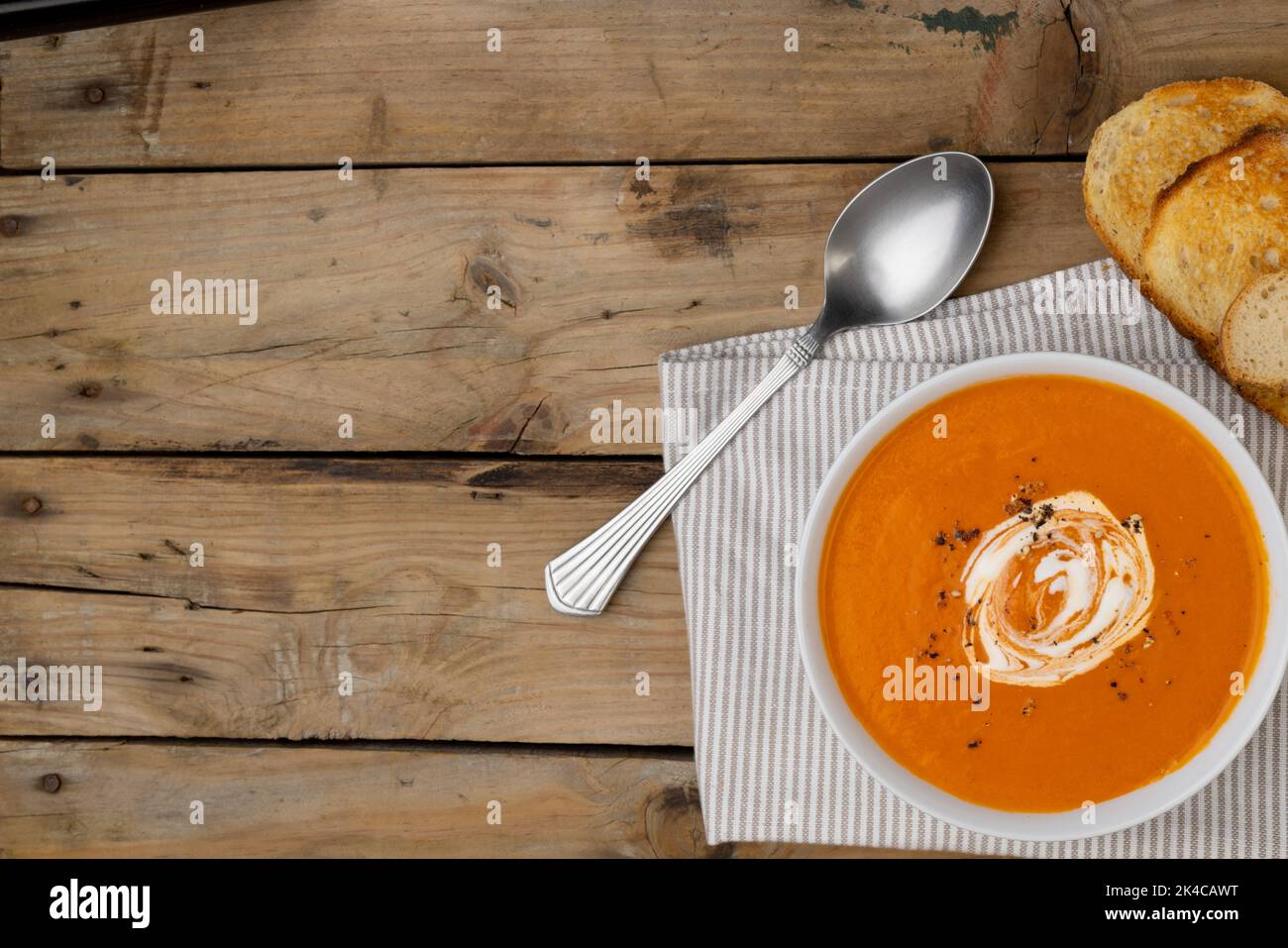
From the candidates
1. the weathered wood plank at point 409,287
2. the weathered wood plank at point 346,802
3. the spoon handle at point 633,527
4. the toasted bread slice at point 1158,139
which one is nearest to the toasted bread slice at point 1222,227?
the toasted bread slice at point 1158,139

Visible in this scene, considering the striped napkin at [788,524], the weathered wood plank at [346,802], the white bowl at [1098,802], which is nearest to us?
the white bowl at [1098,802]

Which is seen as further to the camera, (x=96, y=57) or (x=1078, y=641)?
(x=96, y=57)

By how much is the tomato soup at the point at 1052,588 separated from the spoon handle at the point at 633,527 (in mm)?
219

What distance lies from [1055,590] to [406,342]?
96 cm

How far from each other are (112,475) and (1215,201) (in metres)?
1.60

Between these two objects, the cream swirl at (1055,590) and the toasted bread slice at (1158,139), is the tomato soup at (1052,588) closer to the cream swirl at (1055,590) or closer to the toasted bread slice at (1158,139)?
the cream swirl at (1055,590)

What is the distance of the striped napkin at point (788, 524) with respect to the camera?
1391 millimetres

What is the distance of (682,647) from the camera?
1479 millimetres

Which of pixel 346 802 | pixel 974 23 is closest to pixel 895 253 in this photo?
pixel 974 23

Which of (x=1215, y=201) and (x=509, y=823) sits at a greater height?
(x=1215, y=201)

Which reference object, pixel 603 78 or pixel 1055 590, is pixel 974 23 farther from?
pixel 1055 590

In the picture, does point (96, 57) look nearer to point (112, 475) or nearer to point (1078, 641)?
point (112, 475)

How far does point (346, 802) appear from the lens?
152 cm
